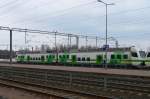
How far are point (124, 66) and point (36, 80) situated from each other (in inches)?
963

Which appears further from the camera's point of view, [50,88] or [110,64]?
[110,64]

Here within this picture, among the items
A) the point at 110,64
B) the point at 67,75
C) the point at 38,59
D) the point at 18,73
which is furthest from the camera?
the point at 38,59

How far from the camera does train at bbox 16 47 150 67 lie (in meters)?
44.9

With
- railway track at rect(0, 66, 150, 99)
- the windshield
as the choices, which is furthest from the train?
railway track at rect(0, 66, 150, 99)

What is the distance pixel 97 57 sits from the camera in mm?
49969

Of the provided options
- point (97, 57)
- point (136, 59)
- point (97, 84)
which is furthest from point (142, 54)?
point (97, 84)

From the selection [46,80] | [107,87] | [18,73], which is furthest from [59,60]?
[107,87]

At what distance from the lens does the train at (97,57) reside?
4488 cm

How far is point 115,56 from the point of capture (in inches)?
1853

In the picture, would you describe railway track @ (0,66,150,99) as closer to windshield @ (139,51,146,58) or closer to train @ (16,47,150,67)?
train @ (16,47,150,67)

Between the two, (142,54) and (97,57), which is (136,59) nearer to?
(142,54)

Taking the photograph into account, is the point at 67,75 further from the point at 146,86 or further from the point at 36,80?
the point at 146,86

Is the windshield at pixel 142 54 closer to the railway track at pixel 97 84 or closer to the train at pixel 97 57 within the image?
the train at pixel 97 57

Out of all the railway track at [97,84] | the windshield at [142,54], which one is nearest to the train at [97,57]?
the windshield at [142,54]
